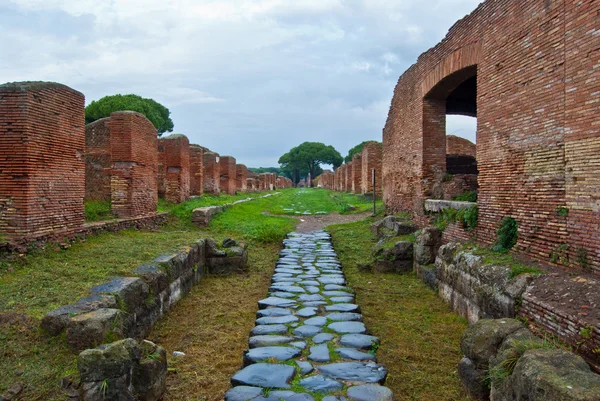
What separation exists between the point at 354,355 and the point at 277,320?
1.12 meters

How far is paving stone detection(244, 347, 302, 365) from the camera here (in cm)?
345

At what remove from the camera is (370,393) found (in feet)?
9.50

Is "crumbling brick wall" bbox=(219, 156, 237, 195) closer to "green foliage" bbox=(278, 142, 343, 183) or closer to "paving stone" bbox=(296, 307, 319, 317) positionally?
"paving stone" bbox=(296, 307, 319, 317)

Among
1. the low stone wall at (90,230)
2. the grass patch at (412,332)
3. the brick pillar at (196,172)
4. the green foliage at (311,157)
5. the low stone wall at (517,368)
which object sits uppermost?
the green foliage at (311,157)

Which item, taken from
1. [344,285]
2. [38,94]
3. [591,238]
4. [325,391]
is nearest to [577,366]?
[325,391]

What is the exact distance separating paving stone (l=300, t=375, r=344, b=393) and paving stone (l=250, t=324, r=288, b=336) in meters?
0.98

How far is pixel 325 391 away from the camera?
2934 millimetres

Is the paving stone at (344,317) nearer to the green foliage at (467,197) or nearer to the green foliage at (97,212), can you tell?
the green foliage at (467,197)

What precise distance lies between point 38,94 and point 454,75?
6.78m

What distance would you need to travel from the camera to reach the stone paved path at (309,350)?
9.66 ft

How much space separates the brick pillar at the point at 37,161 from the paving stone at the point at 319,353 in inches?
172

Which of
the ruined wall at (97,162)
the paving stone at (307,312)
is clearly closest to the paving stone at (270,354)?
the paving stone at (307,312)

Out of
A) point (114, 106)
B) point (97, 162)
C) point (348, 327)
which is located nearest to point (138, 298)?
point (348, 327)

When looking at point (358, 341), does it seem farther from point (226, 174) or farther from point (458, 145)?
point (226, 174)
